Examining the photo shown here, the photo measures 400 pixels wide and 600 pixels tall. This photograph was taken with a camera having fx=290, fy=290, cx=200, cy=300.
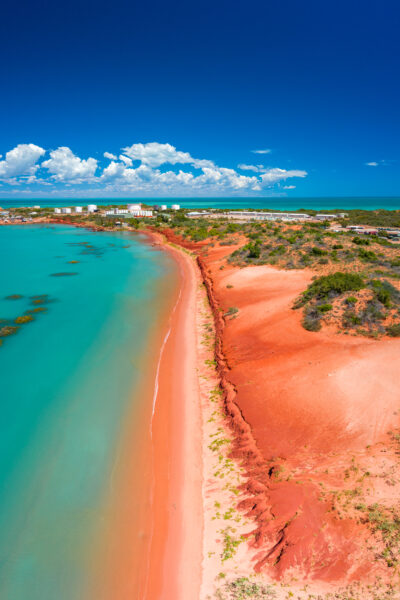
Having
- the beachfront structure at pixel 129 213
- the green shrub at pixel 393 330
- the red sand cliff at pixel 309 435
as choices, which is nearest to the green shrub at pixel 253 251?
the red sand cliff at pixel 309 435

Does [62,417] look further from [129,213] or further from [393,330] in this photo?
[129,213]

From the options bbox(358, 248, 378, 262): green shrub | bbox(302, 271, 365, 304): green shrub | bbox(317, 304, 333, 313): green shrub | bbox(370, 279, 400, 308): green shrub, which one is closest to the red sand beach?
bbox(317, 304, 333, 313): green shrub

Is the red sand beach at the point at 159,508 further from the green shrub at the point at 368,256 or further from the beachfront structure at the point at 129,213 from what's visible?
the beachfront structure at the point at 129,213

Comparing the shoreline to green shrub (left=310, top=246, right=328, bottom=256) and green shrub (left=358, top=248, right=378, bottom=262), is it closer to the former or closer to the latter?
green shrub (left=358, top=248, right=378, bottom=262)

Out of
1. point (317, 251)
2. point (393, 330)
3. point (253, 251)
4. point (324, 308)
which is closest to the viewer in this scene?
point (393, 330)

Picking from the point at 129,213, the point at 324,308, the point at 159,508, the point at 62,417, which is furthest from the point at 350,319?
the point at 129,213
